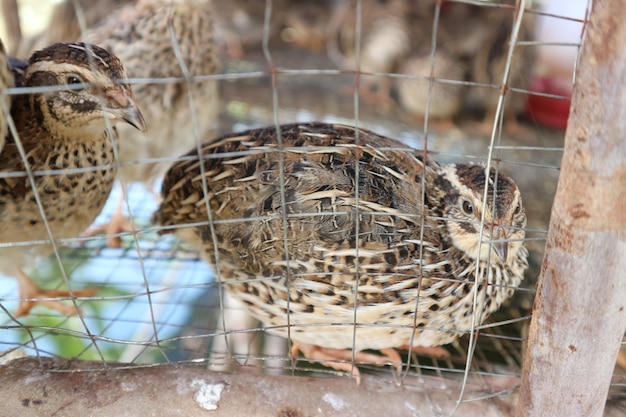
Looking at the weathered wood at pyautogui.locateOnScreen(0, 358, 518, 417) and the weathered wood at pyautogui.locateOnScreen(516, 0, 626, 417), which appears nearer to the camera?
the weathered wood at pyautogui.locateOnScreen(516, 0, 626, 417)

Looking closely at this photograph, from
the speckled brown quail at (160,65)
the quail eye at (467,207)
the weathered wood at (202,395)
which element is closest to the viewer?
the weathered wood at (202,395)

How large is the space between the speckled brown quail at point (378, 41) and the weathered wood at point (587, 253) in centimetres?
440

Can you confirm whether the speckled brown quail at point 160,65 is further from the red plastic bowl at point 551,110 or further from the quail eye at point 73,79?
the red plastic bowl at point 551,110

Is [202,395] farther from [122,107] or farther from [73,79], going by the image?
[73,79]

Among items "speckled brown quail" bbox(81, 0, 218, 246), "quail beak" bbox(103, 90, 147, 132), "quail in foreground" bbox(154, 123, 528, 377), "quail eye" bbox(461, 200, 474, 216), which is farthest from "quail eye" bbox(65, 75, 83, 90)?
"quail eye" bbox(461, 200, 474, 216)

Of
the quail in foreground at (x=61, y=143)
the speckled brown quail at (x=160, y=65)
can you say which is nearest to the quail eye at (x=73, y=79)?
the quail in foreground at (x=61, y=143)

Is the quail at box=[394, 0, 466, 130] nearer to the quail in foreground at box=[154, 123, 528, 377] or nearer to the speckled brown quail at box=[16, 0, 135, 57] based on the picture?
the speckled brown quail at box=[16, 0, 135, 57]

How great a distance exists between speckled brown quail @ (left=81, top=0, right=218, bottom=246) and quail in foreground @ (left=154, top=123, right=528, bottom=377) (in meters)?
0.93

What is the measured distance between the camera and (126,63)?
284 centimetres

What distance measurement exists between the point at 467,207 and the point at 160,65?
1769 mm

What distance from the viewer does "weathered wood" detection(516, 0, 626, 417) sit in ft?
4.14

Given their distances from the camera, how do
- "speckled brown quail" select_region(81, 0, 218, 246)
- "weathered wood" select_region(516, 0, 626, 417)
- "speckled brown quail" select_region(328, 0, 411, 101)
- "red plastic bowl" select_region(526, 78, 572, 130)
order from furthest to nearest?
"speckled brown quail" select_region(328, 0, 411, 101), "red plastic bowl" select_region(526, 78, 572, 130), "speckled brown quail" select_region(81, 0, 218, 246), "weathered wood" select_region(516, 0, 626, 417)

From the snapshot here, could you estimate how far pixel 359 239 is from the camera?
6.00 feet

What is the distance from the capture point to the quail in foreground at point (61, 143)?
180cm
